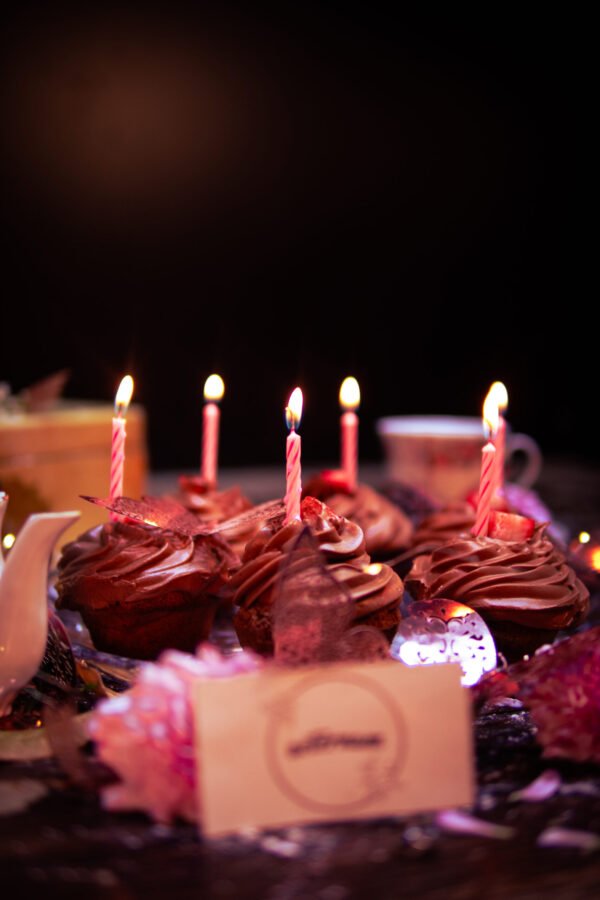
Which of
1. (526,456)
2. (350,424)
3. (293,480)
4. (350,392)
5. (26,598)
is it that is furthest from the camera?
(526,456)

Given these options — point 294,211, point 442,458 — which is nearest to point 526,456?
point 442,458

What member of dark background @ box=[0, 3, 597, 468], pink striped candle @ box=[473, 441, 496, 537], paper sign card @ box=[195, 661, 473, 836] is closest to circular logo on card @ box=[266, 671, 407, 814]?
paper sign card @ box=[195, 661, 473, 836]

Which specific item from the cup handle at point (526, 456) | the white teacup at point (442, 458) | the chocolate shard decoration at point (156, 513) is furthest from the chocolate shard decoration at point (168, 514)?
the cup handle at point (526, 456)

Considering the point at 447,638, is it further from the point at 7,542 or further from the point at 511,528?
the point at 7,542

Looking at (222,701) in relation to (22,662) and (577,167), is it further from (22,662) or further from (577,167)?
(577,167)

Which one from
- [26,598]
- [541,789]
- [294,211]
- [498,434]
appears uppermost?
[294,211]

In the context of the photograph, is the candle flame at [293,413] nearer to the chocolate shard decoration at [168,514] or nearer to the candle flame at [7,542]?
the chocolate shard decoration at [168,514]
